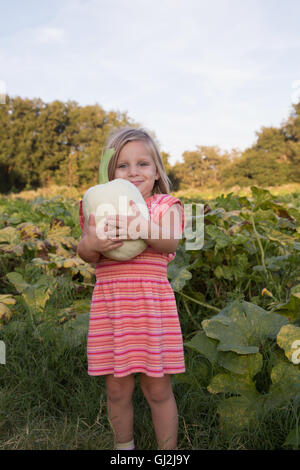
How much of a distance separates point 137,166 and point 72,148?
34.1 m

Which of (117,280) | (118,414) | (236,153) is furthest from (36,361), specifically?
(236,153)

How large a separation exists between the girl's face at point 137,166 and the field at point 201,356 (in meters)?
0.68

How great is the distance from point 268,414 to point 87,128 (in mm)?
36225

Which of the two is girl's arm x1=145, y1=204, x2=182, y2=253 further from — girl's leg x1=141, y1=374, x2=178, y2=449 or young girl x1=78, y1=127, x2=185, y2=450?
girl's leg x1=141, y1=374, x2=178, y2=449

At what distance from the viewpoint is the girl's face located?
1.76 meters

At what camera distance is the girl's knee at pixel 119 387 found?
1.68 meters

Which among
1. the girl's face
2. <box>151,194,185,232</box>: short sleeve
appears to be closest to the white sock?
<box>151,194,185,232</box>: short sleeve

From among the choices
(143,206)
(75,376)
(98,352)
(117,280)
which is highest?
(143,206)

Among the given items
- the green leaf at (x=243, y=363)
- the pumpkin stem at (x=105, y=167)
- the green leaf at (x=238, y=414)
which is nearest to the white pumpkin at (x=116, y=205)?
the pumpkin stem at (x=105, y=167)

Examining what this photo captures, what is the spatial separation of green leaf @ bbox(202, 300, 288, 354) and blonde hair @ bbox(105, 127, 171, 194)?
631mm

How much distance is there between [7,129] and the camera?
33844mm

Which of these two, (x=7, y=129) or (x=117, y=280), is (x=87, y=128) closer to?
(x=7, y=129)

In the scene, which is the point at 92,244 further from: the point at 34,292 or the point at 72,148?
the point at 72,148

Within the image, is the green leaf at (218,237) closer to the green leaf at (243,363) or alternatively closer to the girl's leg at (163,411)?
the green leaf at (243,363)
